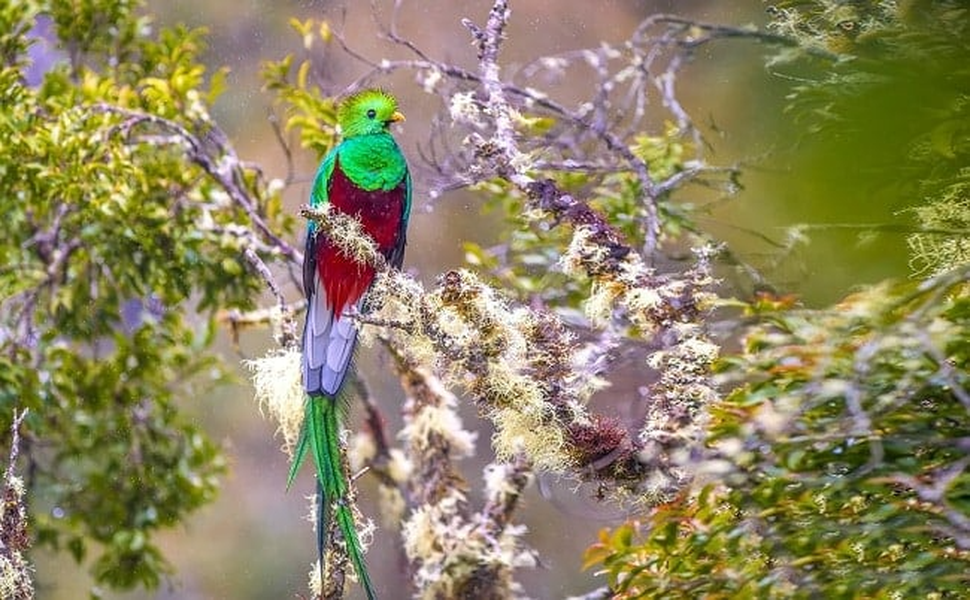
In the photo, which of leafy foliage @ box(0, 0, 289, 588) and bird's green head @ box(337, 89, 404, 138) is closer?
bird's green head @ box(337, 89, 404, 138)

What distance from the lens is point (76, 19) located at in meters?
2.38

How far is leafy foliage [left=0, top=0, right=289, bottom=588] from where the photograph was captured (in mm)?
2152

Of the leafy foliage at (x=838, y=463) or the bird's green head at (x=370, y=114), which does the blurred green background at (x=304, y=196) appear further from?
the leafy foliage at (x=838, y=463)

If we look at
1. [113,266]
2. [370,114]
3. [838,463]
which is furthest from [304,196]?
[838,463]

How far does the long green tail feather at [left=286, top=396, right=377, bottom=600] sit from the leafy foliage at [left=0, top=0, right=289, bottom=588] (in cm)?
51

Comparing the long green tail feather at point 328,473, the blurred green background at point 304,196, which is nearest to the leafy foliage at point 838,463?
the long green tail feather at point 328,473

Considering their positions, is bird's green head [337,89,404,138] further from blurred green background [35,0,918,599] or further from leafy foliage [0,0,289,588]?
blurred green background [35,0,918,599]

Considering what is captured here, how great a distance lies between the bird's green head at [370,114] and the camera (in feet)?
5.92

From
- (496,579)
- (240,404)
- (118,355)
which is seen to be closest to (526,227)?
(496,579)

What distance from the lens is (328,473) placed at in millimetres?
1738

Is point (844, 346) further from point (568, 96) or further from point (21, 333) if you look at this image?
point (568, 96)

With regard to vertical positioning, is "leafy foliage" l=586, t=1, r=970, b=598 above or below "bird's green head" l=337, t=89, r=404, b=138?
below

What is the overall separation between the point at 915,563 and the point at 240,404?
2484 millimetres

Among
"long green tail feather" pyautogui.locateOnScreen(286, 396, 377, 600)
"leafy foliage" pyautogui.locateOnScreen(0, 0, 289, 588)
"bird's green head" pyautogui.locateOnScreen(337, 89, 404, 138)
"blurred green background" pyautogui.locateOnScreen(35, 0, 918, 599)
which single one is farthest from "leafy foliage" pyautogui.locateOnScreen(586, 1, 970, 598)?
"blurred green background" pyautogui.locateOnScreen(35, 0, 918, 599)
